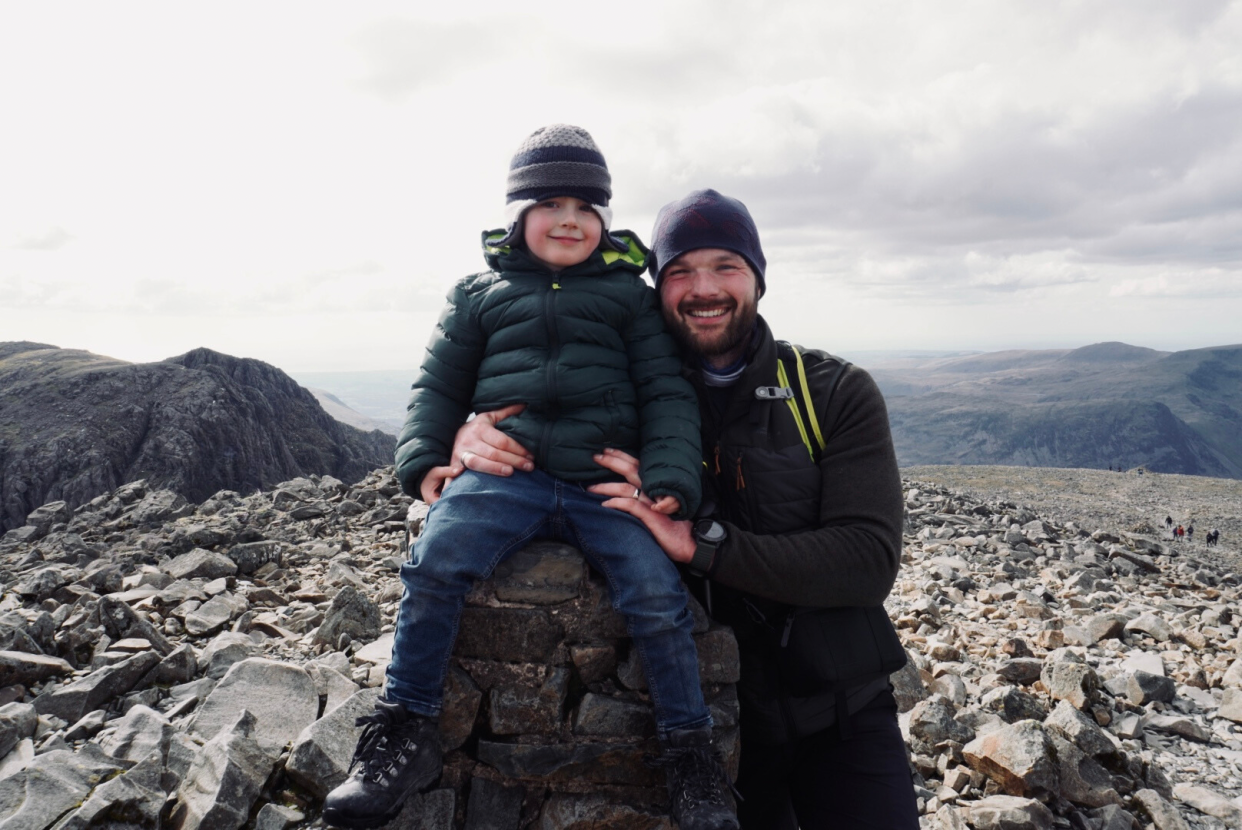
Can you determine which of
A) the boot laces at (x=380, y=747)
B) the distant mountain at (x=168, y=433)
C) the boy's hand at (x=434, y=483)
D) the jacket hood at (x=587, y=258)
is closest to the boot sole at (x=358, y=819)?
the boot laces at (x=380, y=747)

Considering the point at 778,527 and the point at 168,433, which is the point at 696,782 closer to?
the point at 778,527

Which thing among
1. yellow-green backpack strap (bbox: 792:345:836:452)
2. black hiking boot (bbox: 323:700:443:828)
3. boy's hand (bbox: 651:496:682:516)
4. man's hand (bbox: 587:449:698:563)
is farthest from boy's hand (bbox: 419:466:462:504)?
yellow-green backpack strap (bbox: 792:345:836:452)

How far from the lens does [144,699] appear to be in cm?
577

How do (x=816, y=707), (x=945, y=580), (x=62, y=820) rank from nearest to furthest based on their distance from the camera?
1. (x=62, y=820)
2. (x=816, y=707)
3. (x=945, y=580)

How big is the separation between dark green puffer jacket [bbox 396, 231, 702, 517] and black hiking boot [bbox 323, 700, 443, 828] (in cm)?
145

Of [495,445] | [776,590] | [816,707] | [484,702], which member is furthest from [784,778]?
[495,445]

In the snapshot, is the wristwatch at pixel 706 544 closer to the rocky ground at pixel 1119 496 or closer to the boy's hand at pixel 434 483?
the boy's hand at pixel 434 483

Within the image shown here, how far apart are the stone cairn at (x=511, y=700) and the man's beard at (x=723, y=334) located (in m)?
1.63

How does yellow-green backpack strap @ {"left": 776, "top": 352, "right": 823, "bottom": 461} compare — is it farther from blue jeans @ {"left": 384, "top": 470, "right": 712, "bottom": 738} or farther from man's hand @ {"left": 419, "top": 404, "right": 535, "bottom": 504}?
man's hand @ {"left": 419, "top": 404, "right": 535, "bottom": 504}

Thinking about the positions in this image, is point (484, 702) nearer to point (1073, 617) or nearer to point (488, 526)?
point (488, 526)

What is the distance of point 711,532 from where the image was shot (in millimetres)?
3924

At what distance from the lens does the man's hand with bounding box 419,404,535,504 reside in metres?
4.08

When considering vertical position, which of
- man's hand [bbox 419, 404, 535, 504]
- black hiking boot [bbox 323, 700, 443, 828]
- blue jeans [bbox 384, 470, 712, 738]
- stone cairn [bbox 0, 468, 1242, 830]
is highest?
man's hand [bbox 419, 404, 535, 504]

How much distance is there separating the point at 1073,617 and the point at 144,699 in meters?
12.1
